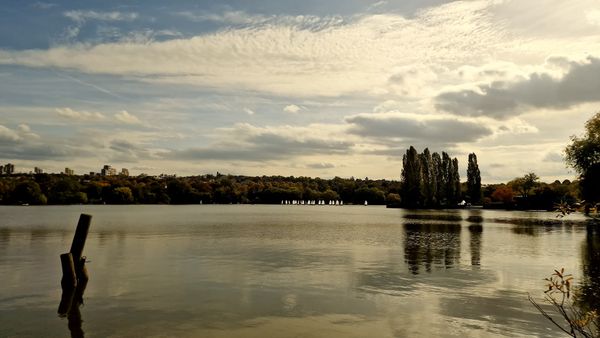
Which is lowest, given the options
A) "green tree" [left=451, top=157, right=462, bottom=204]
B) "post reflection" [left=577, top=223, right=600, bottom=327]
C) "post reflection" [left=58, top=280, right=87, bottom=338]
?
"post reflection" [left=58, top=280, right=87, bottom=338]

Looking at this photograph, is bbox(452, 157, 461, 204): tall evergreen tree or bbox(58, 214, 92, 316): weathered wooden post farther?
bbox(452, 157, 461, 204): tall evergreen tree

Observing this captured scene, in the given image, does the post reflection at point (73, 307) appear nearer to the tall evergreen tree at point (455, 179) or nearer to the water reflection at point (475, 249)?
the water reflection at point (475, 249)

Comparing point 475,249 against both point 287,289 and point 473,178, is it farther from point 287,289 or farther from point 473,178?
point 473,178

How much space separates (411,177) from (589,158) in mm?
71686

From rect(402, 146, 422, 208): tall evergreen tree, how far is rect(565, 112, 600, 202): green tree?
6591cm

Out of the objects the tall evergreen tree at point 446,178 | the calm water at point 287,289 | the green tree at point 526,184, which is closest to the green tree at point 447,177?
the tall evergreen tree at point 446,178

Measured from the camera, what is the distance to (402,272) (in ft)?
89.5

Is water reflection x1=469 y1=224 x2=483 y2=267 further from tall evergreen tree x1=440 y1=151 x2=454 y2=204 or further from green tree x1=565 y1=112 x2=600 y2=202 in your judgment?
tall evergreen tree x1=440 y1=151 x2=454 y2=204

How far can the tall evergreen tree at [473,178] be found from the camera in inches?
5876

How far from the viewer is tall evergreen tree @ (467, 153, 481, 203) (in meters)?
149

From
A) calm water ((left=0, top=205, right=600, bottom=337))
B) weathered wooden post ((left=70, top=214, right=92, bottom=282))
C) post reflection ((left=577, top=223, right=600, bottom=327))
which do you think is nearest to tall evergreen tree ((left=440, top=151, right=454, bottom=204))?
post reflection ((left=577, top=223, right=600, bottom=327))

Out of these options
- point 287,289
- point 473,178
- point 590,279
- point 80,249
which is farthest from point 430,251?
point 473,178

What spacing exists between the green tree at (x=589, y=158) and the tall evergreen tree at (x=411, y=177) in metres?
65.9

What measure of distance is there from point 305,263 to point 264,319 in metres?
13.5
